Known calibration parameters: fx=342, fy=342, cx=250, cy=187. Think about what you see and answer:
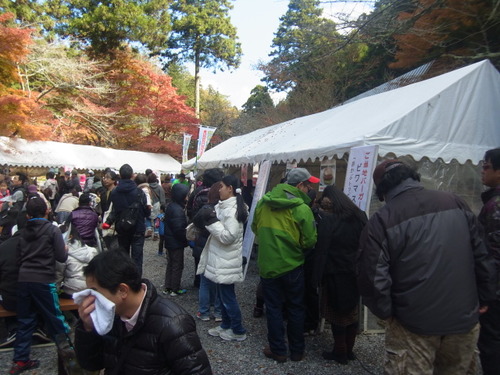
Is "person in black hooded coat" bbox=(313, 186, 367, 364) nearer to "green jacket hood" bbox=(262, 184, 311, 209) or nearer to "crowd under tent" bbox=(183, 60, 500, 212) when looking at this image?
"green jacket hood" bbox=(262, 184, 311, 209)

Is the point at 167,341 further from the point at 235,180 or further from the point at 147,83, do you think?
the point at 147,83

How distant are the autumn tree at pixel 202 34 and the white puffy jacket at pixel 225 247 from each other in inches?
775

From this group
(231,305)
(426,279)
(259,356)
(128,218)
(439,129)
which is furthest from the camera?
(128,218)

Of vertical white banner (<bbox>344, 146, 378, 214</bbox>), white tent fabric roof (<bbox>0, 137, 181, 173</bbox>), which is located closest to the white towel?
vertical white banner (<bbox>344, 146, 378, 214</bbox>)

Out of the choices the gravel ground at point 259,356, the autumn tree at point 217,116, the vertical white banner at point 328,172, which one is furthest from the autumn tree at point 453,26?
the autumn tree at point 217,116

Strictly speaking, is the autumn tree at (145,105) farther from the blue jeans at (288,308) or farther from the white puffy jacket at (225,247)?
the blue jeans at (288,308)

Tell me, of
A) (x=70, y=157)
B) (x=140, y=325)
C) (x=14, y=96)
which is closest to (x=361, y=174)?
(x=140, y=325)

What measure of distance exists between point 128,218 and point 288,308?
2.62 meters

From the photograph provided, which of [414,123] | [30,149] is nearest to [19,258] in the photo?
[414,123]

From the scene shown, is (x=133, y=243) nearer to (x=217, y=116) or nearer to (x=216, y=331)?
(x=216, y=331)

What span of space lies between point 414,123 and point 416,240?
2566 millimetres

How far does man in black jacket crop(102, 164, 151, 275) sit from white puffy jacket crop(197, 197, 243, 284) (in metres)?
1.59

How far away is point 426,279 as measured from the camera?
1.70 meters

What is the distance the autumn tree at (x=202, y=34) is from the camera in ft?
73.0
